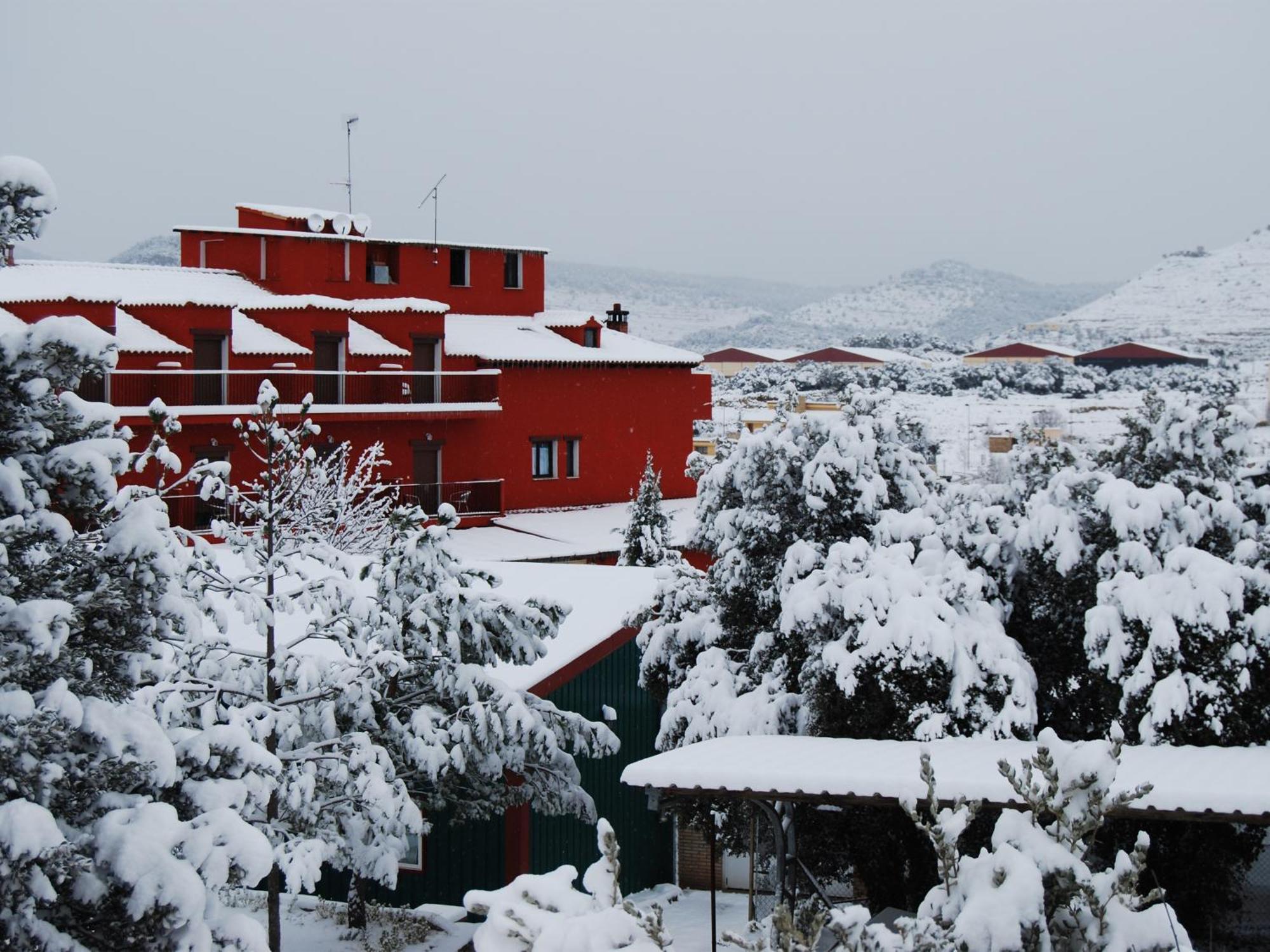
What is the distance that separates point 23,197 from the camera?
735 centimetres

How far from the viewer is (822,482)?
13.6 m

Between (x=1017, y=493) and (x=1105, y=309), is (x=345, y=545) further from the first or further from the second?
(x=1105, y=309)

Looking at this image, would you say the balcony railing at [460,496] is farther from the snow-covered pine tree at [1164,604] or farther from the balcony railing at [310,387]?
the snow-covered pine tree at [1164,604]

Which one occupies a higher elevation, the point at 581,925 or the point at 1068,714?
the point at 581,925

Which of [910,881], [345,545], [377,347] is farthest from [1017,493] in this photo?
[377,347]

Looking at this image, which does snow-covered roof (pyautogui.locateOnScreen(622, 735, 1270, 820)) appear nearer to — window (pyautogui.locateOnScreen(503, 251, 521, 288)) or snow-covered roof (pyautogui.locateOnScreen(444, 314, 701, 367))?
snow-covered roof (pyautogui.locateOnScreen(444, 314, 701, 367))

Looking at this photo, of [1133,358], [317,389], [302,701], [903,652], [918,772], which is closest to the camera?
[918,772]

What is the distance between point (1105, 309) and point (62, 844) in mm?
122045

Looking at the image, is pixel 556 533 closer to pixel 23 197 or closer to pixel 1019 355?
pixel 23 197

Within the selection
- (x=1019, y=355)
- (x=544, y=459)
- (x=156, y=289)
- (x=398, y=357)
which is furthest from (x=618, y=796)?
(x=1019, y=355)

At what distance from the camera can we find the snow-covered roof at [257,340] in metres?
29.6

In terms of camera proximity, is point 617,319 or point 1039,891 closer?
point 1039,891

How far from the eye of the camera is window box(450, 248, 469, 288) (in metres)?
37.4

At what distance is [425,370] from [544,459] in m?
4.08
